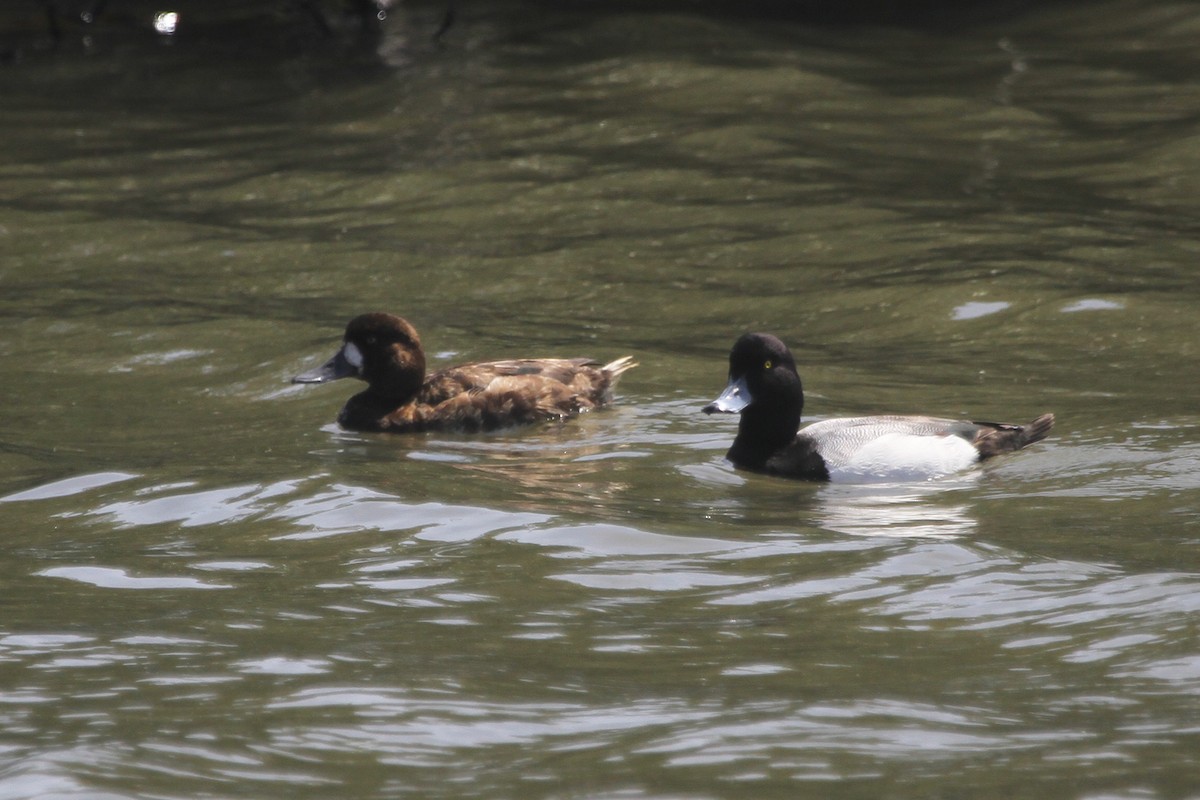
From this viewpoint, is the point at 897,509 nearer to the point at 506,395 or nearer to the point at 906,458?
the point at 906,458

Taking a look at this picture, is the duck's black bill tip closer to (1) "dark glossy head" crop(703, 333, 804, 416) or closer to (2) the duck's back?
(2) the duck's back

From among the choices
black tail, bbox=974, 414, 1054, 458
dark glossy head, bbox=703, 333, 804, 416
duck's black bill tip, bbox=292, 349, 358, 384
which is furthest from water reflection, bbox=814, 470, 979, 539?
duck's black bill tip, bbox=292, 349, 358, 384

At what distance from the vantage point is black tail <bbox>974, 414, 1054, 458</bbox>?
8.14 metres

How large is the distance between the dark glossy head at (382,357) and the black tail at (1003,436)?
324 centimetres

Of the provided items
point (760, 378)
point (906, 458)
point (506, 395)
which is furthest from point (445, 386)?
point (906, 458)

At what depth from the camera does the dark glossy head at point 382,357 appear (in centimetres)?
977

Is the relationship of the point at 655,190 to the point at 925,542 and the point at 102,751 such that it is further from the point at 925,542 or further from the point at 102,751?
the point at 102,751

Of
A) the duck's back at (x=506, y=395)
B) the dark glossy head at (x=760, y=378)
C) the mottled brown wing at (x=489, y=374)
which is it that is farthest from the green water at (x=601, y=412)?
the dark glossy head at (x=760, y=378)

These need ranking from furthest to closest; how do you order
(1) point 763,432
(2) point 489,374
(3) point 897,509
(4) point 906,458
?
(2) point 489,374
(1) point 763,432
(4) point 906,458
(3) point 897,509

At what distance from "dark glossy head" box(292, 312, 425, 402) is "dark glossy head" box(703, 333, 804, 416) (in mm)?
2110

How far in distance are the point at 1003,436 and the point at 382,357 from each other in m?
3.45

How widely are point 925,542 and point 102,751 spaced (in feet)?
10.6

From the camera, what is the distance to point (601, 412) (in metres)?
9.64

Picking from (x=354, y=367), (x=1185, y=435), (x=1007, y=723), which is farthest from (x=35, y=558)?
(x=1185, y=435)
